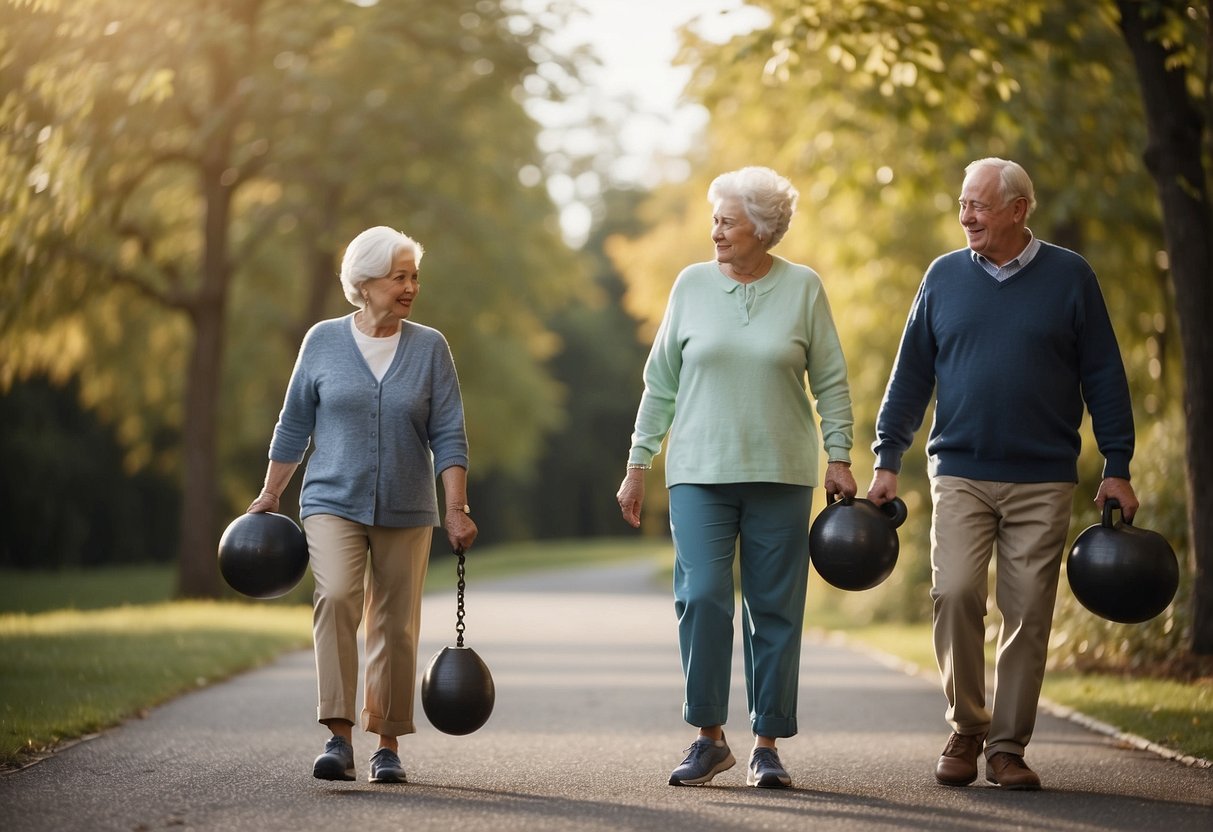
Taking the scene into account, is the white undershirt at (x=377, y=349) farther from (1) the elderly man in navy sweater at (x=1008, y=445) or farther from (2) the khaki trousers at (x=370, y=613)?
(1) the elderly man in navy sweater at (x=1008, y=445)

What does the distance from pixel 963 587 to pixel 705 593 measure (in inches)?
36.5

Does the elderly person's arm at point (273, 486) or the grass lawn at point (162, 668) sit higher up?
the elderly person's arm at point (273, 486)

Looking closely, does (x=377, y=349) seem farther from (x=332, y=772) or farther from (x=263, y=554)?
(x=332, y=772)

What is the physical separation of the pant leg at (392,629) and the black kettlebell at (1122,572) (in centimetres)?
242

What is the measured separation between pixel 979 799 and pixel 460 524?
6.77ft

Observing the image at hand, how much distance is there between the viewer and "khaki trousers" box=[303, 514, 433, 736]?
6.24 metres

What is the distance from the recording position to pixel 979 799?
586 cm

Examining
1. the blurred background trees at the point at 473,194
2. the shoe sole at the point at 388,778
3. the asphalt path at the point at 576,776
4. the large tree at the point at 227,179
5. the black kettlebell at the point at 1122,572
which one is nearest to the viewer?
the asphalt path at the point at 576,776

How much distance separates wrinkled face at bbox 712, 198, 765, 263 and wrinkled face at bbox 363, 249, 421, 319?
1.14 m

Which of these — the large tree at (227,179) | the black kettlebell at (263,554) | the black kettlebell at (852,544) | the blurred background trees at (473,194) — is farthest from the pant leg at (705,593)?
the large tree at (227,179)

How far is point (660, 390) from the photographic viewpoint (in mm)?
6445

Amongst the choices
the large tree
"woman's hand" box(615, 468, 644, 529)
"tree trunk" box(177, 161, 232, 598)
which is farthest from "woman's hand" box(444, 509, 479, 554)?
"tree trunk" box(177, 161, 232, 598)

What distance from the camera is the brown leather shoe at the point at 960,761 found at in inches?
245

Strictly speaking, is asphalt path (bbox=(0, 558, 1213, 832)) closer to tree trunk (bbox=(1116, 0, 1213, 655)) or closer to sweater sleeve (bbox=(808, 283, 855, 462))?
sweater sleeve (bbox=(808, 283, 855, 462))
